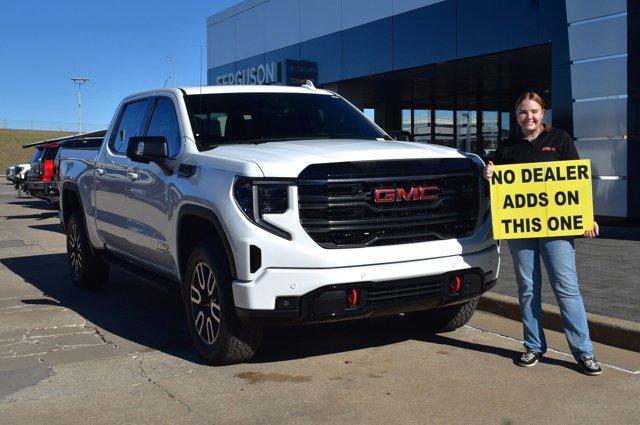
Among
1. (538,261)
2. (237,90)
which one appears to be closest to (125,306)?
(237,90)

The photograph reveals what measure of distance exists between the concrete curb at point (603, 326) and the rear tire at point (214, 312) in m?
2.63

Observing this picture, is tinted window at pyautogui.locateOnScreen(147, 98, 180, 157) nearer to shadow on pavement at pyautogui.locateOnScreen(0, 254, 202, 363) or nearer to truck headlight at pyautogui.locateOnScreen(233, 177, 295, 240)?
shadow on pavement at pyautogui.locateOnScreen(0, 254, 202, 363)

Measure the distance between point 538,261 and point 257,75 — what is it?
1814 centimetres

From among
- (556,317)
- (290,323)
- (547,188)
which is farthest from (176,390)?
(556,317)

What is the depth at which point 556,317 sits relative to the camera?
5906mm

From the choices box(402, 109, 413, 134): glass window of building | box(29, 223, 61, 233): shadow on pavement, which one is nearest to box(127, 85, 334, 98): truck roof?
box(29, 223, 61, 233): shadow on pavement

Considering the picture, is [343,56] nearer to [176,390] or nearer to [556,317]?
[556,317]

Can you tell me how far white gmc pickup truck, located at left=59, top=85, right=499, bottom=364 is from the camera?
4.36m

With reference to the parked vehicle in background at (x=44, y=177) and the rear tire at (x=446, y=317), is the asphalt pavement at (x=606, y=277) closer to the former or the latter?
the rear tire at (x=446, y=317)

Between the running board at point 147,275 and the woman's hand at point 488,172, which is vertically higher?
the woman's hand at point 488,172

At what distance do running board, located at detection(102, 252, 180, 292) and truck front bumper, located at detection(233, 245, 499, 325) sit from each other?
1.38 m

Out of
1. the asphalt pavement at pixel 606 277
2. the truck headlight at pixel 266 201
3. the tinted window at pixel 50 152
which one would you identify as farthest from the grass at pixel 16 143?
the truck headlight at pixel 266 201

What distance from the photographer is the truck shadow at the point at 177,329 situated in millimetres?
5414

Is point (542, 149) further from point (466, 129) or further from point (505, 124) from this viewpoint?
point (466, 129)
